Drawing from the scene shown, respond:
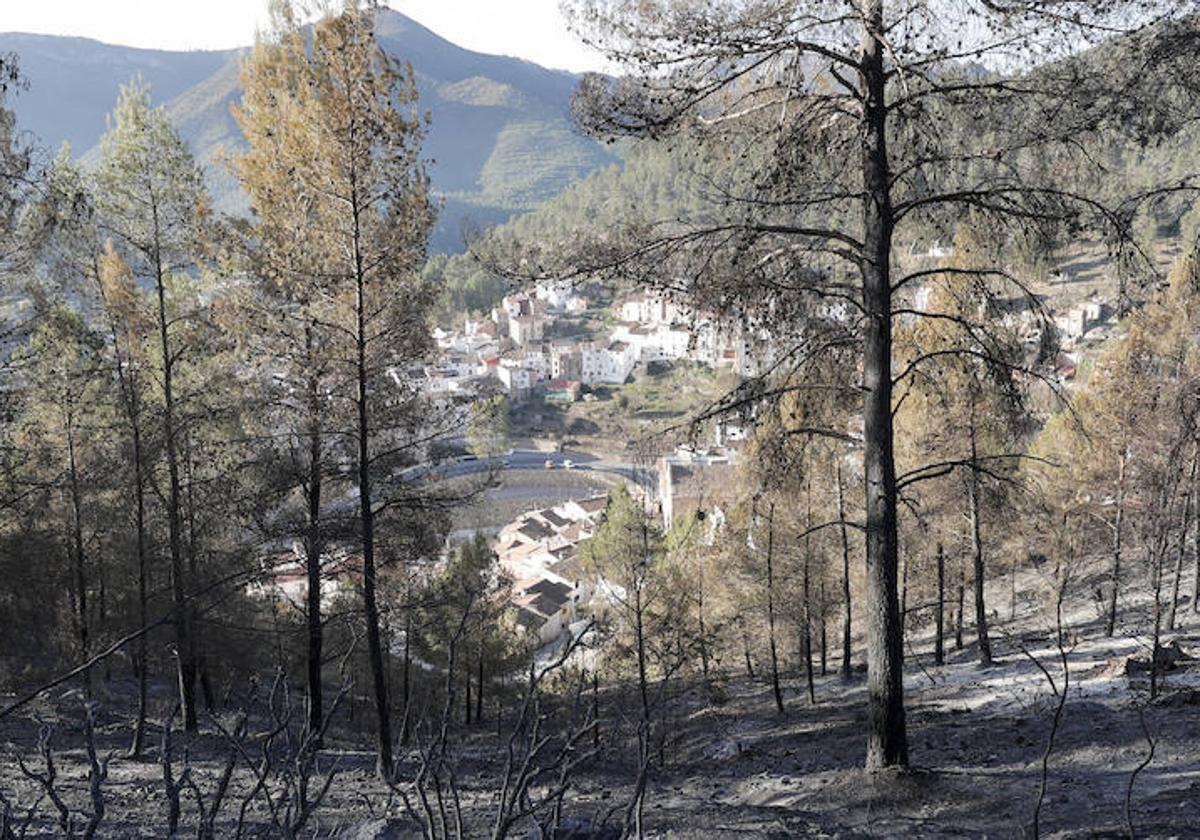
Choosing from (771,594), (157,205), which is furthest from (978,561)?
(157,205)

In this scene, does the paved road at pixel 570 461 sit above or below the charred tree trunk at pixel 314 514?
below

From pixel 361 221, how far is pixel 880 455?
5244 mm

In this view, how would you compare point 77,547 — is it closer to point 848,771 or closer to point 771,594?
point 771,594

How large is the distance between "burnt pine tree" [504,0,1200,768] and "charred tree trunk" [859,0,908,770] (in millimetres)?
13

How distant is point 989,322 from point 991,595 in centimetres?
1912

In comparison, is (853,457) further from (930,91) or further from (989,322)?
(930,91)

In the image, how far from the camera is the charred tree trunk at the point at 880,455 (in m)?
5.33

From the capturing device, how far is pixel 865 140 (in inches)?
206

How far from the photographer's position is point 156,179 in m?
9.44

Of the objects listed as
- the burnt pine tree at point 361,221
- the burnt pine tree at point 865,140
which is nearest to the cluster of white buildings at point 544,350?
the burnt pine tree at point 361,221

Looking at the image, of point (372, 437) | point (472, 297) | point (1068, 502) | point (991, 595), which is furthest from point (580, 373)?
point (372, 437)

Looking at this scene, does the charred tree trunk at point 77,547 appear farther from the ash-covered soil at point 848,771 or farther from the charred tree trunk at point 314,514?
the charred tree trunk at point 314,514

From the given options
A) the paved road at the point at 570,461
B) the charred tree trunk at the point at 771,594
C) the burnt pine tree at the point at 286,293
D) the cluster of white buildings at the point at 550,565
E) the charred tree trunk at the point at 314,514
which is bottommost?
the cluster of white buildings at the point at 550,565

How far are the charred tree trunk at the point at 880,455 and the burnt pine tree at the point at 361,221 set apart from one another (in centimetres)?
436
